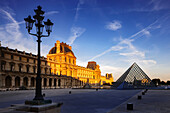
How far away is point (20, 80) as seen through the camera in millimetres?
52281

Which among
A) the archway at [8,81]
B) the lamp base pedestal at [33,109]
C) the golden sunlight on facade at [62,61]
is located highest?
the golden sunlight on facade at [62,61]

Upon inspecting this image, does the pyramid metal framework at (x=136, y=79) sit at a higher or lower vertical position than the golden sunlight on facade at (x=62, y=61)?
lower

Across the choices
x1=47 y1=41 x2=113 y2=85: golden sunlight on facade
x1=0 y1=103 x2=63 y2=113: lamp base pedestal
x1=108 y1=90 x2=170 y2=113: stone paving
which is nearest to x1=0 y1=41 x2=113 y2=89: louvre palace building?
x1=47 y1=41 x2=113 y2=85: golden sunlight on facade

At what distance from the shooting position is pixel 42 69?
7050 centimetres

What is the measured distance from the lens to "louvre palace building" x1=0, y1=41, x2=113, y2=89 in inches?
1977

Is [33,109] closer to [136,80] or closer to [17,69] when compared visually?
[136,80]

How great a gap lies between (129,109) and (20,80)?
48.2 m

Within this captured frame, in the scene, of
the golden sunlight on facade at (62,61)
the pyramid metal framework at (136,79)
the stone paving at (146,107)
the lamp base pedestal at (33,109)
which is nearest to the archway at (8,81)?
the golden sunlight on facade at (62,61)

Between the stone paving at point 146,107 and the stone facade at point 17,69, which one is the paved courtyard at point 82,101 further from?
the stone facade at point 17,69

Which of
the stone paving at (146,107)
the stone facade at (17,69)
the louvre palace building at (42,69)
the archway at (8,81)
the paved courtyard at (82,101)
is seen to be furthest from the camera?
the louvre palace building at (42,69)

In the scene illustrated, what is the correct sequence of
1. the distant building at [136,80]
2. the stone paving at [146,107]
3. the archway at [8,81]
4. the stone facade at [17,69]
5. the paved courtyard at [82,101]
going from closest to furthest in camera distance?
1. the stone paving at [146,107]
2. the paved courtyard at [82,101]
3. the stone facade at [17,69]
4. the archway at [8,81]
5. the distant building at [136,80]

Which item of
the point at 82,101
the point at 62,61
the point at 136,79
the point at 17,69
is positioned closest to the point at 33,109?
the point at 82,101

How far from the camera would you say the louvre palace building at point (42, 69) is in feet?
165

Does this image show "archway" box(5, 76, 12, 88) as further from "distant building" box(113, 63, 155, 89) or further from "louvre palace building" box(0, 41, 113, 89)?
"distant building" box(113, 63, 155, 89)
